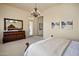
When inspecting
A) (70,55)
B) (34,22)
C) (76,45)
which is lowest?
(70,55)

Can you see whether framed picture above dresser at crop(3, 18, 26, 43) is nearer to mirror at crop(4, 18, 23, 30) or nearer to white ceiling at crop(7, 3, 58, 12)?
mirror at crop(4, 18, 23, 30)

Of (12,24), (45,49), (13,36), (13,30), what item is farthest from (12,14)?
(45,49)

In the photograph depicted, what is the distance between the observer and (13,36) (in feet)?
7.04

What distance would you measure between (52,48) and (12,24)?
30.7 inches

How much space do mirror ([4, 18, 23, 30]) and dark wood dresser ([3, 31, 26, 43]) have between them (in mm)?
74

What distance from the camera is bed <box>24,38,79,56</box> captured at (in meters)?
1.99

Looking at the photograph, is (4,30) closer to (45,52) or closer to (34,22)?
(34,22)

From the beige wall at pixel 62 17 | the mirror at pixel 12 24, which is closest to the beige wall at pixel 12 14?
the mirror at pixel 12 24

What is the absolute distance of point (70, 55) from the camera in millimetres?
1961

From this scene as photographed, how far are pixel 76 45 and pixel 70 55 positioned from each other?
0.23 m

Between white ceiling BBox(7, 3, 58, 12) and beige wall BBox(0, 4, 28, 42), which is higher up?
white ceiling BBox(7, 3, 58, 12)

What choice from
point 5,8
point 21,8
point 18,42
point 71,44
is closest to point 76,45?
point 71,44

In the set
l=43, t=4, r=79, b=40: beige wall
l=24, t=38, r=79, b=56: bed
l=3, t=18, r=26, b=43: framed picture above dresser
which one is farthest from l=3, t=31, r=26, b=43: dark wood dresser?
l=43, t=4, r=79, b=40: beige wall

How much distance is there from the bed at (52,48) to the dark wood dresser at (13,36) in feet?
0.94
